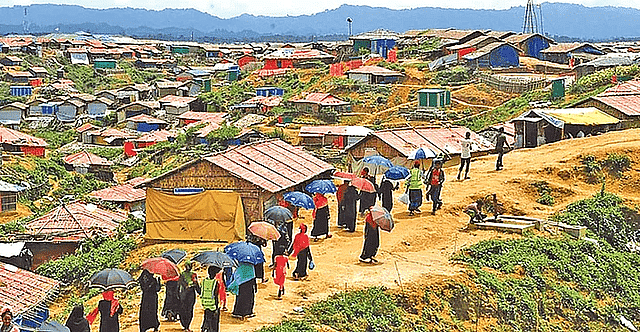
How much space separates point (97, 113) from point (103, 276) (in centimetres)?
5514

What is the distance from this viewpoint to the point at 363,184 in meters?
17.0

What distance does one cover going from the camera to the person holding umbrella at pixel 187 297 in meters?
11.8

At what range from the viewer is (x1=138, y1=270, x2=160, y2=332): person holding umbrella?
1187 centimetres

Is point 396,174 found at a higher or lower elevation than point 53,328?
higher

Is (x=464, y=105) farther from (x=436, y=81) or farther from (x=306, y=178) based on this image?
(x=306, y=178)

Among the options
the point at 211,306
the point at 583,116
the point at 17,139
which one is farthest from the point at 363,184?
the point at 17,139

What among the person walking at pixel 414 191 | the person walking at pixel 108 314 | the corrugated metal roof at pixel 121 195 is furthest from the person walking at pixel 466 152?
the corrugated metal roof at pixel 121 195

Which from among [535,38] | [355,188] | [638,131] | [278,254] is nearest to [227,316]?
[278,254]

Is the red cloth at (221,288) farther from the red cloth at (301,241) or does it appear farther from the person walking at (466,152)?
the person walking at (466,152)

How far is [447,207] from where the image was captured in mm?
19234

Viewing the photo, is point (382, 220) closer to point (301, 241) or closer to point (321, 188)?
point (301, 241)

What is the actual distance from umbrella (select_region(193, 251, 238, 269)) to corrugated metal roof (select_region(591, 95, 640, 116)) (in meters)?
19.5

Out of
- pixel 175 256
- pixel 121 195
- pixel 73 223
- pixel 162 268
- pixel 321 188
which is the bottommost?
pixel 121 195

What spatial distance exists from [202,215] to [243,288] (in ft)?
22.0
